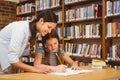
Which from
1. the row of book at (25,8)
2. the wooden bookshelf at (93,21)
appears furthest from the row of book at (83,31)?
the row of book at (25,8)

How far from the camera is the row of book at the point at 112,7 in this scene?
351 cm

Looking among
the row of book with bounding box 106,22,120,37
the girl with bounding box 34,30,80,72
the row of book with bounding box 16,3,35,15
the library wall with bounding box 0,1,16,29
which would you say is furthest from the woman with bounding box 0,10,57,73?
the library wall with bounding box 0,1,16,29

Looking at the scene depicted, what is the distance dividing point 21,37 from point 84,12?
2.44 meters

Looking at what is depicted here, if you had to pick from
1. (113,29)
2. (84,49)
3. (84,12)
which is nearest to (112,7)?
(113,29)

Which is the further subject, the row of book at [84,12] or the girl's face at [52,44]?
the row of book at [84,12]

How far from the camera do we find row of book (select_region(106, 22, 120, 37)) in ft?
11.4

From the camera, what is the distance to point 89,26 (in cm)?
393

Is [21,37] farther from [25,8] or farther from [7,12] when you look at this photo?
[7,12]

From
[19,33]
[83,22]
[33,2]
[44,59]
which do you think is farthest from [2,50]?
[33,2]

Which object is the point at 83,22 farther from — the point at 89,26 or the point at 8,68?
the point at 8,68

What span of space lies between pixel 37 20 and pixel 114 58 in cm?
193

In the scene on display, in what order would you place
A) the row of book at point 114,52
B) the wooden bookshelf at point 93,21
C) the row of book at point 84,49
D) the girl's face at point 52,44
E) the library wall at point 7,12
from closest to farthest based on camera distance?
the girl's face at point 52,44 < the row of book at point 114,52 < the wooden bookshelf at point 93,21 < the row of book at point 84,49 < the library wall at point 7,12

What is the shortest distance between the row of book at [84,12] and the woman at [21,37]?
2.01 metres

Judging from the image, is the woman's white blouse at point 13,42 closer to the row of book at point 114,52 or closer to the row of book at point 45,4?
the row of book at point 114,52
